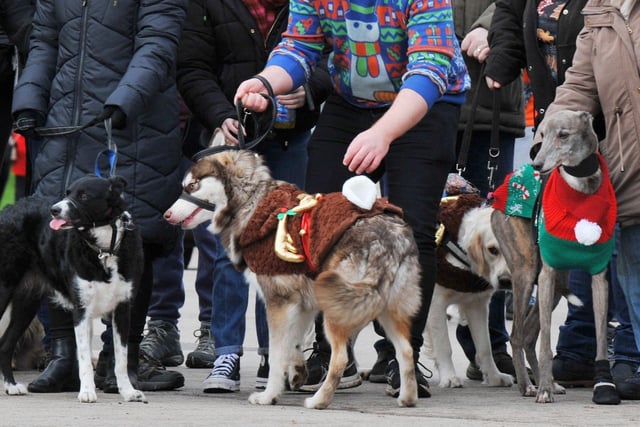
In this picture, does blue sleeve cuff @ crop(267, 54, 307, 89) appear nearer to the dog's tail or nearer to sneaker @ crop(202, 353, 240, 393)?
the dog's tail

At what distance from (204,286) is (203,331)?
42cm

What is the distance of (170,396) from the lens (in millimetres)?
6617

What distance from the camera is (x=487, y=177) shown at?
25.8 feet

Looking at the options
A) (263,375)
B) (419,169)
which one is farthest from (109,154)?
(419,169)

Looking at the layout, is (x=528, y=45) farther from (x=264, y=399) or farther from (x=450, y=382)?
(x=264, y=399)

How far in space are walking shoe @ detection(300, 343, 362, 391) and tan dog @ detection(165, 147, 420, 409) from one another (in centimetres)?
44

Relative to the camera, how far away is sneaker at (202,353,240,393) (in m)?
6.73

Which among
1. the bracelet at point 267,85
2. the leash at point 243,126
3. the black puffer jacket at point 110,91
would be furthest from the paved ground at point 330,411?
the bracelet at point 267,85

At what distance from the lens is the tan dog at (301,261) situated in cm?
584

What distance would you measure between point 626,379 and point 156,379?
233cm

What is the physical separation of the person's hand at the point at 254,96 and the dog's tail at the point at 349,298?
0.91 metres

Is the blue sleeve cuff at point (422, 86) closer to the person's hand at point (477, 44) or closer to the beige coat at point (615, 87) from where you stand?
the beige coat at point (615, 87)

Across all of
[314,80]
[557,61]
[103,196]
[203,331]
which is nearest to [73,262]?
[103,196]

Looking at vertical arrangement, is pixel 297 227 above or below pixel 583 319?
above
